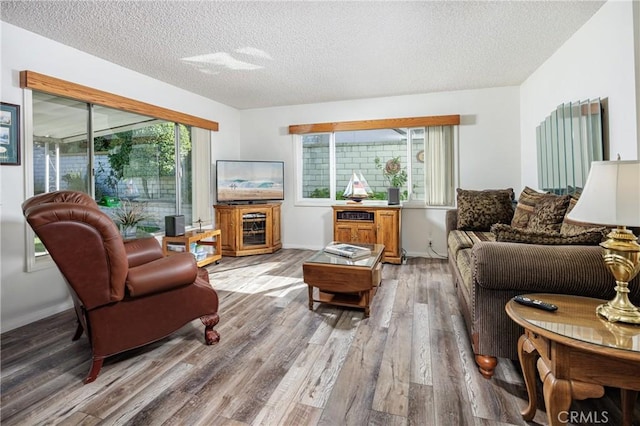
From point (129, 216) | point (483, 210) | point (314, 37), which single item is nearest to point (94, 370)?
point (129, 216)

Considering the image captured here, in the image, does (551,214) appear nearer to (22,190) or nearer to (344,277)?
(344,277)

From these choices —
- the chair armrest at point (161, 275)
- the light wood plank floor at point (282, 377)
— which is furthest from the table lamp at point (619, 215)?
the chair armrest at point (161, 275)

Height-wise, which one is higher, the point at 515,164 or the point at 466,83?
the point at 466,83

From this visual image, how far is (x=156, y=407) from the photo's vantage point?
1.56 m

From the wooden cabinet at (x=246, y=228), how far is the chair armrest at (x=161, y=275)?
108 inches

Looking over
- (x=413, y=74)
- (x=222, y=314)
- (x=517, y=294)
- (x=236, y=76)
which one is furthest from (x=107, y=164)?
(x=517, y=294)

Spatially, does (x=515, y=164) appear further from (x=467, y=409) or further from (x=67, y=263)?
(x=67, y=263)

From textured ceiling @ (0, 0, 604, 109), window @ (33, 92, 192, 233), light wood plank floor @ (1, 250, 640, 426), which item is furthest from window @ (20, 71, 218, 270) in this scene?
light wood plank floor @ (1, 250, 640, 426)

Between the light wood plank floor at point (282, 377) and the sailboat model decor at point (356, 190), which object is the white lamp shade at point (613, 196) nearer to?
the light wood plank floor at point (282, 377)

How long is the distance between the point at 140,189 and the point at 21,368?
2334 mm

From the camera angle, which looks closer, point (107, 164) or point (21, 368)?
point (21, 368)

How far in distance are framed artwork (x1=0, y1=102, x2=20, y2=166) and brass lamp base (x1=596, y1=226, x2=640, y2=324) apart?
378cm

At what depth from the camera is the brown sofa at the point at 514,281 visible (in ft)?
4.91

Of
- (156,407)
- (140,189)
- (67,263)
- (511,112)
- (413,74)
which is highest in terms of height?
(413,74)
